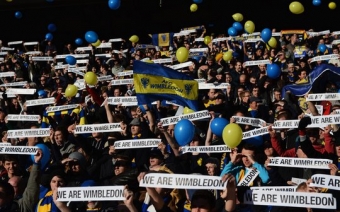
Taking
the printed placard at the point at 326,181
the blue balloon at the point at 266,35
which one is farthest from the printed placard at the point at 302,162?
the blue balloon at the point at 266,35

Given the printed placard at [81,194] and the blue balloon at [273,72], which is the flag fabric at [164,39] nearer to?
the blue balloon at [273,72]

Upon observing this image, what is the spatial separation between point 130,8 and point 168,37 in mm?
4233

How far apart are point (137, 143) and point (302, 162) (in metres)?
1.71

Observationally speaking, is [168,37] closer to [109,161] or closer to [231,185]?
[109,161]

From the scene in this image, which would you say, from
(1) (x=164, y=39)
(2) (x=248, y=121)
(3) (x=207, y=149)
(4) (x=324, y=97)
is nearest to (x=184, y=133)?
(3) (x=207, y=149)

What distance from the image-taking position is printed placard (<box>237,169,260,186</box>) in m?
4.32

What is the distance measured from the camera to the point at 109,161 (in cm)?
542

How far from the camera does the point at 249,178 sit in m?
4.35

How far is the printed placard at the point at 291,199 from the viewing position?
347 centimetres

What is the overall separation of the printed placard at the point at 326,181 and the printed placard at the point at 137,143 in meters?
2.00

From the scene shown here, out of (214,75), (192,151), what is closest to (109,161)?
(192,151)

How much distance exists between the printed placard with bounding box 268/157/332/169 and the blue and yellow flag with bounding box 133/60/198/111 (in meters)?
2.12

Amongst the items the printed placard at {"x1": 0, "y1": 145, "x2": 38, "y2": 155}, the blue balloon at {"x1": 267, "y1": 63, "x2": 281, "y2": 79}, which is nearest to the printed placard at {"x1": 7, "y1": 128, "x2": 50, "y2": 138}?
the printed placard at {"x1": 0, "y1": 145, "x2": 38, "y2": 155}

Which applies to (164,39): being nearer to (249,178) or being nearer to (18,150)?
(18,150)
